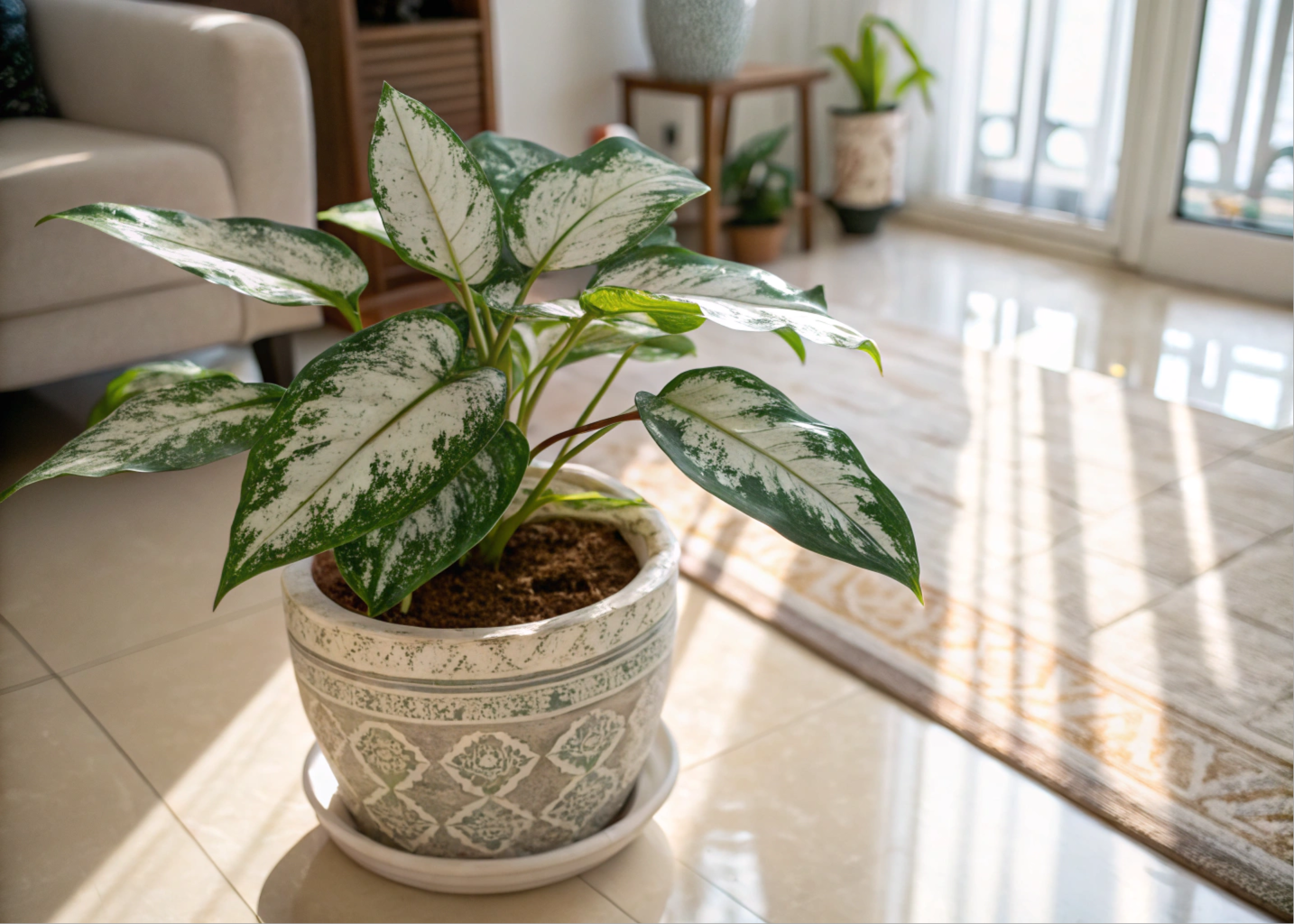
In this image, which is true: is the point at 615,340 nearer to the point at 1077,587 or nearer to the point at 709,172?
the point at 1077,587

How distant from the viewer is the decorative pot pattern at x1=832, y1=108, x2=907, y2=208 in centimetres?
328

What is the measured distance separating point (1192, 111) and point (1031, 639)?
1.95 meters

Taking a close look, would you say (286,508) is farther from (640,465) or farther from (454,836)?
(640,465)

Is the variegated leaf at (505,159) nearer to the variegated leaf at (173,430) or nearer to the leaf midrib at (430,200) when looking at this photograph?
the leaf midrib at (430,200)

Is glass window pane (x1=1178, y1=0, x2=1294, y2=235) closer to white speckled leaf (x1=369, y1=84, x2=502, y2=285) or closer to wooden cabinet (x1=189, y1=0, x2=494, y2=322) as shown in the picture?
wooden cabinet (x1=189, y1=0, x2=494, y2=322)

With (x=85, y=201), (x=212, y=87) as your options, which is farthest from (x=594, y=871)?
(x=212, y=87)

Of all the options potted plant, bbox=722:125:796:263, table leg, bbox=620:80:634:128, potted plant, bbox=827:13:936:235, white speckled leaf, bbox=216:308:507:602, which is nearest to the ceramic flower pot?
potted plant, bbox=827:13:936:235

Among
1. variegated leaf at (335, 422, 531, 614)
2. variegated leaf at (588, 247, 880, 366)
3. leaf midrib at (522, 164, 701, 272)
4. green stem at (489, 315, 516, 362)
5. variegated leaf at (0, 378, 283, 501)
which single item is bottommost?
variegated leaf at (335, 422, 531, 614)

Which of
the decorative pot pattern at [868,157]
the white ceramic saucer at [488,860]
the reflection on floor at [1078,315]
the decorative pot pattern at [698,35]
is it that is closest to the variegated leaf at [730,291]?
the white ceramic saucer at [488,860]

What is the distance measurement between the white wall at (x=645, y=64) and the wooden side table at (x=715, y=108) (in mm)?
149

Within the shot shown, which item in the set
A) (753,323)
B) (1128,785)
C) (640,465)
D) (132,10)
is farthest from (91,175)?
(1128,785)

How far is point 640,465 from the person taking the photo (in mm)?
1948

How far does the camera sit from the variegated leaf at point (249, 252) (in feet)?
2.60

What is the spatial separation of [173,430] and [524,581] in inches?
11.8
